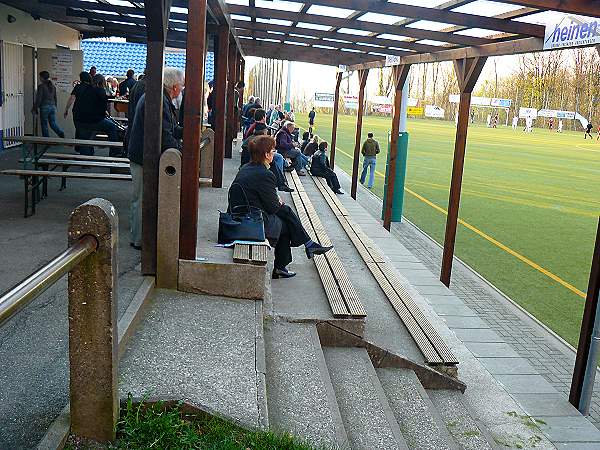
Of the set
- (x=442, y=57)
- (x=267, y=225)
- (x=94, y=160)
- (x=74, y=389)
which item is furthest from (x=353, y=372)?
(x=442, y=57)

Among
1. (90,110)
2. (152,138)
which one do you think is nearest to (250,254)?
(152,138)

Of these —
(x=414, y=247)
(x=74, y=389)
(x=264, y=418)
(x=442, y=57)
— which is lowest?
(x=414, y=247)

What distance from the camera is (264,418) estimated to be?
3582mm

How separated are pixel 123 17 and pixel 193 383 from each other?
1125 centimetres

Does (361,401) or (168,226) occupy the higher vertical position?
(168,226)

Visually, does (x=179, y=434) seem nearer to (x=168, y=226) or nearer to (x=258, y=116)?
(x=168, y=226)

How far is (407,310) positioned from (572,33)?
319 centimetres

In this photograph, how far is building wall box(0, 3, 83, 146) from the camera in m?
13.5

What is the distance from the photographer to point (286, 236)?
6.68 metres

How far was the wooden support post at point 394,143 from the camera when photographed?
14.3 m

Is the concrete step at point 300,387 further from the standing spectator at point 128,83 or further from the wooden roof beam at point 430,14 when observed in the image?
the standing spectator at point 128,83

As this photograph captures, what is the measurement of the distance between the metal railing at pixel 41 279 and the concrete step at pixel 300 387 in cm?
160

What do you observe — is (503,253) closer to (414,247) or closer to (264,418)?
(414,247)

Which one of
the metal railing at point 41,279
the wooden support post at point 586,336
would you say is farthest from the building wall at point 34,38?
the metal railing at point 41,279
